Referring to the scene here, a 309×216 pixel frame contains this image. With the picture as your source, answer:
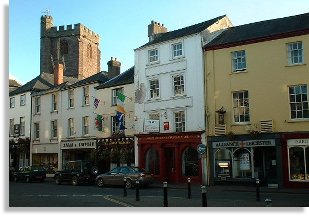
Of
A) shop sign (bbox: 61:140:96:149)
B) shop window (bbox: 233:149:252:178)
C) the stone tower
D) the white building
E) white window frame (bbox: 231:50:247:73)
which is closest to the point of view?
shop window (bbox: 233:149:252:178)

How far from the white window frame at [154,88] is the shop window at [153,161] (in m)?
3.70

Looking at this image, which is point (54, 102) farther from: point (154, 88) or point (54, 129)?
point (154, 88)

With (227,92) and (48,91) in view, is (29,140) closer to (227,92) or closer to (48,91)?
(48,91)

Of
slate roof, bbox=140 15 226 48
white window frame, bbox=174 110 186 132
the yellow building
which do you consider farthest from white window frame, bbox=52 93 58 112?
the yellow building

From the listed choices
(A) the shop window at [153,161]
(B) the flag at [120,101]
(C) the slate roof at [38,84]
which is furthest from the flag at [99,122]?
(C) the slate roof at [38,84]

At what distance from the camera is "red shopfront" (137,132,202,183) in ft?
87.7

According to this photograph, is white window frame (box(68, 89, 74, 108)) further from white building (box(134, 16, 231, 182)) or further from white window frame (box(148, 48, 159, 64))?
white window frame (box(148, 48, 159, 64))

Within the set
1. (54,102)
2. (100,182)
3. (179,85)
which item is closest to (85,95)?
(54,102)

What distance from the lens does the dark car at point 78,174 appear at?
27.5m

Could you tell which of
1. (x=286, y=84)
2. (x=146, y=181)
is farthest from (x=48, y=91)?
(x=286, y=84)

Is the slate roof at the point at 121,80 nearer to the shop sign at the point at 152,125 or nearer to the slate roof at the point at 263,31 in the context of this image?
the shop sign at the point at 152,125

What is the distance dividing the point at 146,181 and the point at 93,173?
5593 millimetres

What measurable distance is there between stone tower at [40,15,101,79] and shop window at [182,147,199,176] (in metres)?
38.2

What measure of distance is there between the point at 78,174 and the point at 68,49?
4013cm
